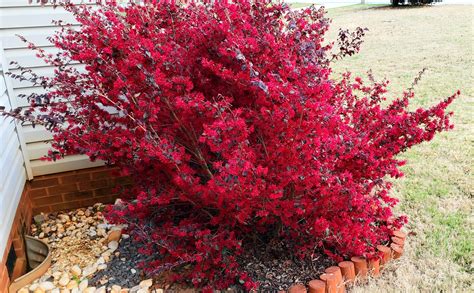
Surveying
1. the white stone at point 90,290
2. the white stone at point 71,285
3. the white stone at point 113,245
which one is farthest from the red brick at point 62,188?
the white stone at point 90,290

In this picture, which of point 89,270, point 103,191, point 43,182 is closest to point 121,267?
point 89,270

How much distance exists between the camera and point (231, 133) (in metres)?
2.08

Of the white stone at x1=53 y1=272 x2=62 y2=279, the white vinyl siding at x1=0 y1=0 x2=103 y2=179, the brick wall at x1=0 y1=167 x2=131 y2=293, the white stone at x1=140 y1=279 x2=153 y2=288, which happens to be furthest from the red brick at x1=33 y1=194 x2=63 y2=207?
the white stone at x1=140 y1=279 x2=153 y2=288

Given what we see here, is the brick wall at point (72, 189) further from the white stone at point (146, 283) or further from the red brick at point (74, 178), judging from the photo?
the white stone at point (146, 283)

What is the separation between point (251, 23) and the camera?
2.52m

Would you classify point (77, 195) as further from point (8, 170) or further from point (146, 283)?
point (146, 283)

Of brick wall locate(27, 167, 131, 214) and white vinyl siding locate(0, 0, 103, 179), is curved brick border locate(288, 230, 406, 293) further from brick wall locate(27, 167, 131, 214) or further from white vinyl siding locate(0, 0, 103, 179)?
white vinyl siding locate(0, 0, 103, 179)

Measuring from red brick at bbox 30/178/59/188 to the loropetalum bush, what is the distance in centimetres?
79

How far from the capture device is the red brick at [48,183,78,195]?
359 centimetres

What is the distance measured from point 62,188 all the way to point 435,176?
3.12m

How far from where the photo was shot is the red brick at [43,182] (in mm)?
3531

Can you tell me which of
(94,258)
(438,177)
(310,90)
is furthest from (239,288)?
(438,177)

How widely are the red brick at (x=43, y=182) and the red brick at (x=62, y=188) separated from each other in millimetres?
35

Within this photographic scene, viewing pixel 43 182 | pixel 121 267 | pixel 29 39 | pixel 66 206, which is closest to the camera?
pixel 121 267
